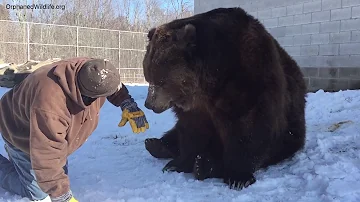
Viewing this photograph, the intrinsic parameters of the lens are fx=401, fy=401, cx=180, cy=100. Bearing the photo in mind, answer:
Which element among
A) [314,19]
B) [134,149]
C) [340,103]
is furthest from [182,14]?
[134,149]

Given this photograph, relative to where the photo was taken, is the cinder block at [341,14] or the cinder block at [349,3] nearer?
the cinder block at [349,3]

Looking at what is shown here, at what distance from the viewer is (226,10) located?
3758 mm

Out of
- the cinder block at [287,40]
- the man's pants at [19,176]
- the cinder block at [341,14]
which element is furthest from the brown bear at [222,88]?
the cinder block at [287,40]

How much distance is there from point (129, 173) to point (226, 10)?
5.85 feet

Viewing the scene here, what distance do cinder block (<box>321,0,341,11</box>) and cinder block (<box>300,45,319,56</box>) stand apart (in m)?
0.89

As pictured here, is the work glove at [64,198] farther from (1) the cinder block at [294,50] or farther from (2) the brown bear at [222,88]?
(1) the cinder block at [294,50]

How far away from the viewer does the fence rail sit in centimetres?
1530

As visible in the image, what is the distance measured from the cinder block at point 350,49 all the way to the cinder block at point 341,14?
592mm

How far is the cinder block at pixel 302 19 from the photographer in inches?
375

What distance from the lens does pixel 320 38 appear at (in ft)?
30.3

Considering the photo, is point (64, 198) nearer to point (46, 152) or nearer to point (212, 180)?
point (46, 152)

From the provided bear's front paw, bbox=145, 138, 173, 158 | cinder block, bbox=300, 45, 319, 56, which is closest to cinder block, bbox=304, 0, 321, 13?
cinder block, bbox=300, 45, 319, 56

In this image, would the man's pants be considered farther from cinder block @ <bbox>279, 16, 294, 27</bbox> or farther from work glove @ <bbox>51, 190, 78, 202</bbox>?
cinder block @ <bbox>279, 16, 294, 27</bbox>

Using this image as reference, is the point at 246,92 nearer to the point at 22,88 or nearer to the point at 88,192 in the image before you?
the point at 88,192
